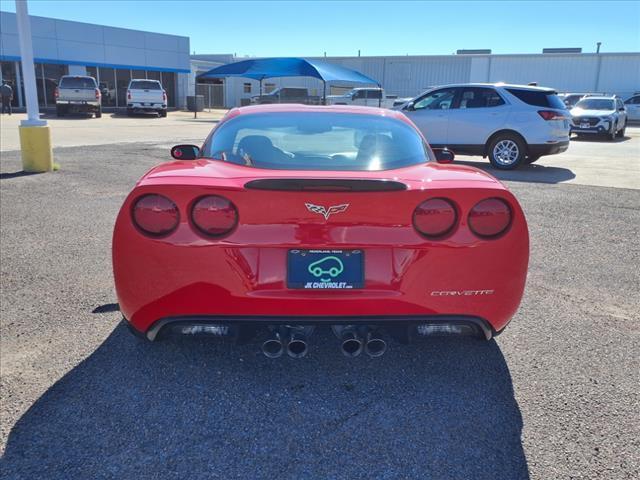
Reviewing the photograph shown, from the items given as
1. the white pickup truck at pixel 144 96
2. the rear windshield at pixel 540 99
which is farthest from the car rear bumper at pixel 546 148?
the white pickup truck at pixel 144 96

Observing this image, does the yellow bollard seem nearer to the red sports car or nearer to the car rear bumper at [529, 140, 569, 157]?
the red sports car

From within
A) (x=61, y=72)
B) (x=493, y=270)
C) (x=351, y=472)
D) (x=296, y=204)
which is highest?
(x=61, y=72)

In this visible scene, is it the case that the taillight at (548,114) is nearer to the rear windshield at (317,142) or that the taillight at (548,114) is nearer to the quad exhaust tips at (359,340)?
the rear windshield at (317,142)

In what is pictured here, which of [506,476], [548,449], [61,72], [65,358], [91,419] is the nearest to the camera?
[506,476]

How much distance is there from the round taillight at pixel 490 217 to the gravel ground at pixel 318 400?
2.81ft

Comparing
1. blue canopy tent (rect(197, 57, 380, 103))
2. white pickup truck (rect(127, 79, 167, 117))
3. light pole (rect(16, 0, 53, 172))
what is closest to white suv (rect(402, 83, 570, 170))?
light pole (rect(16, 0, 53, 172))

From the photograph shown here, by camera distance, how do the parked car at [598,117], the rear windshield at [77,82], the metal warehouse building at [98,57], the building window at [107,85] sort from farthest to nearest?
the building window at [107,85] < the metal warehouse building at [98,57] < the rear windshield at [77,82] < the parked car at [598,117]

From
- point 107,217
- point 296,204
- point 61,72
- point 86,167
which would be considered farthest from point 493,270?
point 61,72

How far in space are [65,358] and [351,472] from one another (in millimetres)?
1814

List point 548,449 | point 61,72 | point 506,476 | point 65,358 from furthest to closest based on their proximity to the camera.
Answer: point 61,72 < point 65,358 < point 548,449 < point 506,476

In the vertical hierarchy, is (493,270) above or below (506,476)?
above

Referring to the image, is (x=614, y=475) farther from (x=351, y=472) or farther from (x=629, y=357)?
(x=629, y=357)

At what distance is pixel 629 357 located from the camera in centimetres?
330

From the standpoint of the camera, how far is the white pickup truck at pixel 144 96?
30016 millimetres
